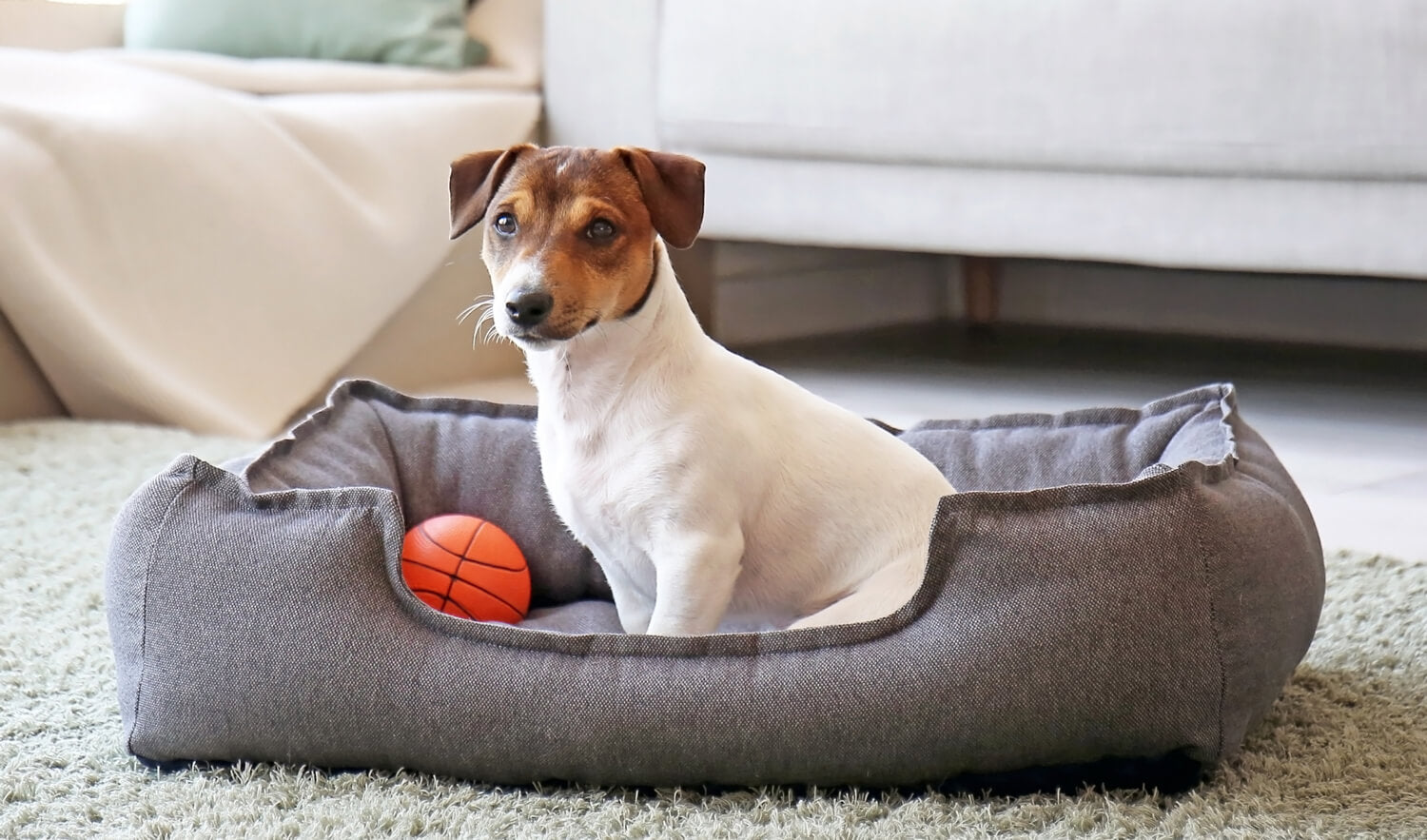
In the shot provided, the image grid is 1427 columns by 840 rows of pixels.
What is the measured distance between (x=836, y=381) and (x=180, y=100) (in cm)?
154

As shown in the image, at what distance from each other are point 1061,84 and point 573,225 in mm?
1537

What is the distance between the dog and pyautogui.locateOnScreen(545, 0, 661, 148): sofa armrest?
1728 mm

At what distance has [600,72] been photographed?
11.1 feet

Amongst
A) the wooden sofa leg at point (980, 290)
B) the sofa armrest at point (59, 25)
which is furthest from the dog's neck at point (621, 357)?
the wooden sofa leg at point (980, 290)

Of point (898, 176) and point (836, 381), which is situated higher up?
point (898, 176)

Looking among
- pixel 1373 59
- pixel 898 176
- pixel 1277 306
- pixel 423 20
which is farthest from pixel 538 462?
pixel 1277 306

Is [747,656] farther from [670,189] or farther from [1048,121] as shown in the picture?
[1048,121]

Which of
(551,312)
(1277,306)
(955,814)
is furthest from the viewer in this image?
(1277,306)

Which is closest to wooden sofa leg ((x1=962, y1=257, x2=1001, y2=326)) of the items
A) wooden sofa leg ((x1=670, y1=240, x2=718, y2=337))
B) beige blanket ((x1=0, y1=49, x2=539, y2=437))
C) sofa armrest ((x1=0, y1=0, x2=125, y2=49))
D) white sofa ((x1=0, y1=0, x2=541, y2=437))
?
wooden sofa leg ((x1=670, y1=240, x2=718, y2=337))

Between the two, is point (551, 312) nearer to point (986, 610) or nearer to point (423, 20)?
point (986, 610)

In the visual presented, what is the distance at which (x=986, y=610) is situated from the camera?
1.31m

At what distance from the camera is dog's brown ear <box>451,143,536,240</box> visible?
5.20ft

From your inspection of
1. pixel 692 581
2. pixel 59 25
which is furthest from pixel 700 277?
pixel 692 581

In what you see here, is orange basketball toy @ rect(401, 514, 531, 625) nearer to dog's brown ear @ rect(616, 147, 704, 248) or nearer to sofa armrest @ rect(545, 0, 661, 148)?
dog's brown ear @ rect(616, 147, 704, 248)
